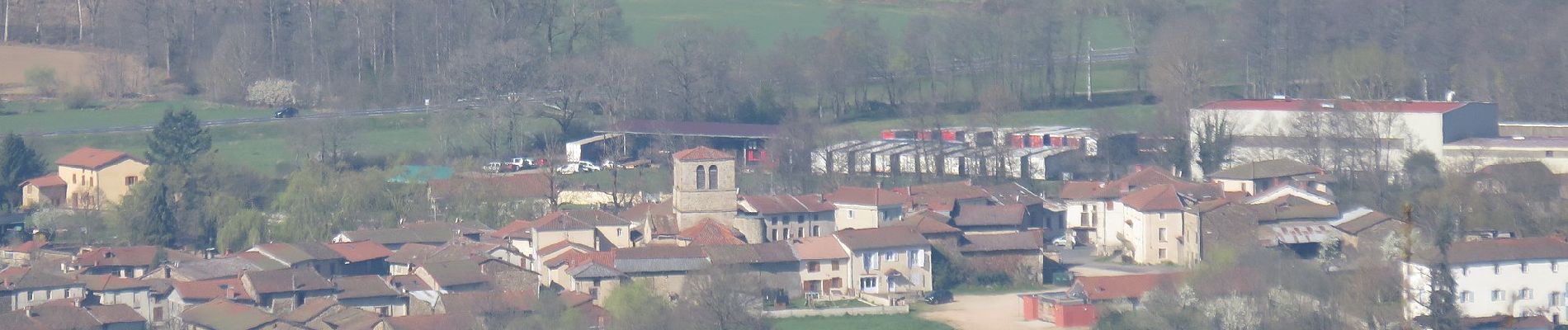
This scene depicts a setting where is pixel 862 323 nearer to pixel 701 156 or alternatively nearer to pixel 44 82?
pixel 701 156

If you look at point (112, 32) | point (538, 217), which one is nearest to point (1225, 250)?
point (538, 217)

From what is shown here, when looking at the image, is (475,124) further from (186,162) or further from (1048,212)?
(1048,212)

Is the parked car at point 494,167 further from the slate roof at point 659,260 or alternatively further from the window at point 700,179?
the slate roof at point 659,260

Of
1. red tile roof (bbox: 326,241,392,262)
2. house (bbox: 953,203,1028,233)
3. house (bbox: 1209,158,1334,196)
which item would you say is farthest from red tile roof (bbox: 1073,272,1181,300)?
red tile roof (bbox: 326,241,392,262)

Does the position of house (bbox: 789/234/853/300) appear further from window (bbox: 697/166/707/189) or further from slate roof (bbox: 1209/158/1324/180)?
slate roof (bbox: 1209/158/1324/180)

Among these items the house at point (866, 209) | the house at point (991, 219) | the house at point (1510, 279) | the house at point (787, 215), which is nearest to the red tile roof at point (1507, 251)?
the house at point (1510, 279)
